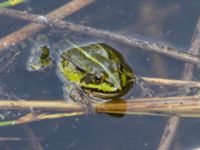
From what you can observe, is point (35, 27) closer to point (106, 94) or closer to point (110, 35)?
point (110, 35)

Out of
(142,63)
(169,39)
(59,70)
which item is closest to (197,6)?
(169,39)

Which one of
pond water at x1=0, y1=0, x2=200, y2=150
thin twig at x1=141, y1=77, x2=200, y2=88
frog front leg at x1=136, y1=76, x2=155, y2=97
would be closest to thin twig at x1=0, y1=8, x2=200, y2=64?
pond water at x1=0, y1=0, x2=200, y2=150

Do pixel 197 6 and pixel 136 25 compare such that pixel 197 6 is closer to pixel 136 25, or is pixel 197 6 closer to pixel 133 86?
pixel 136 25

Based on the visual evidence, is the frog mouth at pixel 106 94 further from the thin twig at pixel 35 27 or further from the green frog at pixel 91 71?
the thin twig at pixel 35 27

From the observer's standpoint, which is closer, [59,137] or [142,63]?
[59,137]

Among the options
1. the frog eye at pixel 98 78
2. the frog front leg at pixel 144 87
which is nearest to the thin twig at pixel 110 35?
the frog front leg at pixel 144 87
